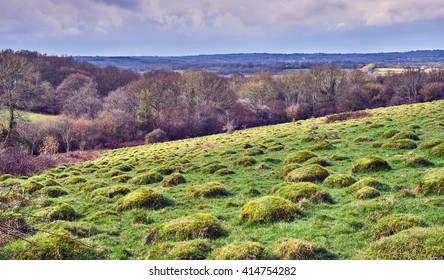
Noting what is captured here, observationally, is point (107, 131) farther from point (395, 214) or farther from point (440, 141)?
point (395, 214)

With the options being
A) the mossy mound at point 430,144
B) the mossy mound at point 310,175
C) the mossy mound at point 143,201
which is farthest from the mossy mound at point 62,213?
the mossy mound at point 430,144

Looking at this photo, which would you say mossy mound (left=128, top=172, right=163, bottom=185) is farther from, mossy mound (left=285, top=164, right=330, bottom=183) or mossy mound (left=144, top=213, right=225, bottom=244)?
mossy mound (left=144, top=213, right=225, bottom=244)

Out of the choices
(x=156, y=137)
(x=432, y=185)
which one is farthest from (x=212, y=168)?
(x=156, y=137)

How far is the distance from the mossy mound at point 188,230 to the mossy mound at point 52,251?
1893 mm

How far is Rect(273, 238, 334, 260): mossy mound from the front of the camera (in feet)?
32.1

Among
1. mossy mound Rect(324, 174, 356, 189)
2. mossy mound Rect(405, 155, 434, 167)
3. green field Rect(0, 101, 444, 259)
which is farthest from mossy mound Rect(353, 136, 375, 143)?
mossy mound Rect(324, 174, 356, 189)

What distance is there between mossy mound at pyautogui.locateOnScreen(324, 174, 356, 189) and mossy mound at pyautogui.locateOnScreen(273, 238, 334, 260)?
24.4 ft

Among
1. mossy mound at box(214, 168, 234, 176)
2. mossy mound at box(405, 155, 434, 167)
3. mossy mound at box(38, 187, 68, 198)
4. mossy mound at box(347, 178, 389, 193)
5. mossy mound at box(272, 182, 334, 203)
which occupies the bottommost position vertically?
mossy mound at box(38, 187, 68, 198)

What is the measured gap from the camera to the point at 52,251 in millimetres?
10977

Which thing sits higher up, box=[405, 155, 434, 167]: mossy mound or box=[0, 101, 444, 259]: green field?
box=[405, 155, 434, 167]: mossy mound

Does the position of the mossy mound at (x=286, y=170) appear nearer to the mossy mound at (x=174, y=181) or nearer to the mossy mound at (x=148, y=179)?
the mossy mound at (x=174, y=181)
